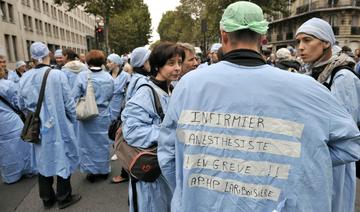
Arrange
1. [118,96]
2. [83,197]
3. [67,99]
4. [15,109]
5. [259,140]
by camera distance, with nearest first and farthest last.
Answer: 1. [259,140]
2. [67,99]
3. [83,197]
4. [15,109]
5. [118,96]

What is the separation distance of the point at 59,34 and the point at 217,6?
2600 centimetres

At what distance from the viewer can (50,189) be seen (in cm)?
436

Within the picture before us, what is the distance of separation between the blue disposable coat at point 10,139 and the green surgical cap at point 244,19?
4.62 m

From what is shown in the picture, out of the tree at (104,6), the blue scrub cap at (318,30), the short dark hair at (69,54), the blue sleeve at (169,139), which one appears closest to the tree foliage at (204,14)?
the tree at (104,6)

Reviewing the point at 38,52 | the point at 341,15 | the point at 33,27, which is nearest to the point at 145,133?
the point at 38,52

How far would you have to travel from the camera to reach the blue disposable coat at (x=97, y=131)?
512 centimetres

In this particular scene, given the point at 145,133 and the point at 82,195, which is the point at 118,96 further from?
the point at 145,133

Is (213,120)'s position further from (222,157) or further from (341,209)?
(341,209)

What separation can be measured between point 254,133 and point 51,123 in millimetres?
3228

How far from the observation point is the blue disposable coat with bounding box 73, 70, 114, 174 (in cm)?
512

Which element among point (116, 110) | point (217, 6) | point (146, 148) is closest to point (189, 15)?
point (217, 6)

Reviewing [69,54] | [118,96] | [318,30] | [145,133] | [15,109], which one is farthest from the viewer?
[69,54]

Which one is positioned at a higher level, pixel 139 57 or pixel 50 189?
pixel 139 57

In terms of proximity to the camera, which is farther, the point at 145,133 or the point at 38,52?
the point at 38,52
